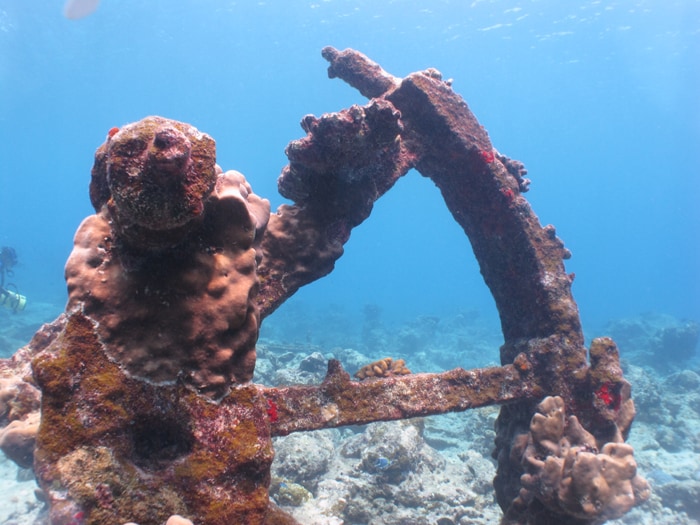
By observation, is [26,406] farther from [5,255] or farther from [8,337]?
[8,337]

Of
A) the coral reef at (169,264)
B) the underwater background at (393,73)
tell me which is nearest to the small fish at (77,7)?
the underwater background at (393,73)

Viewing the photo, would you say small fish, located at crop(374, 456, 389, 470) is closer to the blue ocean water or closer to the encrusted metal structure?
the encrusted metal structure

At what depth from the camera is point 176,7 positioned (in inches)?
1955

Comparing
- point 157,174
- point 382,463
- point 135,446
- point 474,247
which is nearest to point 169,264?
point 157,174

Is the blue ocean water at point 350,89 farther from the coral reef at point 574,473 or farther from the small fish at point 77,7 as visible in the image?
the coral reef at point 574,473

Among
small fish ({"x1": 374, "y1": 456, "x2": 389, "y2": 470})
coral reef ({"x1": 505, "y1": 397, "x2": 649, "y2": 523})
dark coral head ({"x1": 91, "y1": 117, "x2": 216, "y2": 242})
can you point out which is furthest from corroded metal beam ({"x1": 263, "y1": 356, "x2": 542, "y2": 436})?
small fish ({"x1": 374, "y1": 456, "x2": 389, "y2": 470})

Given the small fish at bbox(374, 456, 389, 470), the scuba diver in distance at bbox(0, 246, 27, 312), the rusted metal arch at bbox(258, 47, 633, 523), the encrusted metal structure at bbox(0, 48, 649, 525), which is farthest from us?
the scuba diver in distance at bbox(0, 246, 27, 312)

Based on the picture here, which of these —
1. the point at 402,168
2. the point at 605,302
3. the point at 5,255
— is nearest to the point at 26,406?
the point at 402,168

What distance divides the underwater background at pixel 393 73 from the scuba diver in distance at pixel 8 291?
15.5ft

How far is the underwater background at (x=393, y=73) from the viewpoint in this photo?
1067 inches

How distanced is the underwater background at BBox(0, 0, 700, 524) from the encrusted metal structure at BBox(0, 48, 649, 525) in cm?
462

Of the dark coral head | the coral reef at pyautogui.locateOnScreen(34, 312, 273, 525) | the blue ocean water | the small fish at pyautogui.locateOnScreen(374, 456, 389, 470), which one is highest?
the blue ocean water

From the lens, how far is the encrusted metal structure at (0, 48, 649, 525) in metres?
2.47

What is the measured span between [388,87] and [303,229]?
324cm
